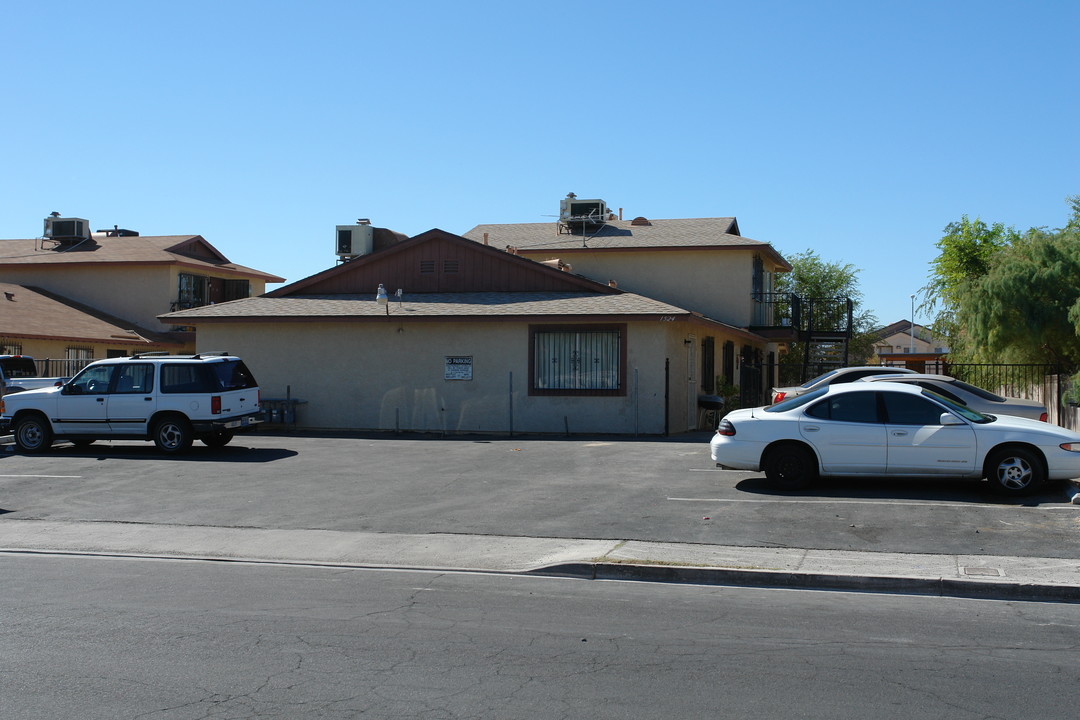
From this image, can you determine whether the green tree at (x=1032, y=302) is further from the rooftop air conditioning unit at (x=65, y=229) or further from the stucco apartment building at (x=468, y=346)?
the rooftop air conditioning unit at (x=65, y=229)

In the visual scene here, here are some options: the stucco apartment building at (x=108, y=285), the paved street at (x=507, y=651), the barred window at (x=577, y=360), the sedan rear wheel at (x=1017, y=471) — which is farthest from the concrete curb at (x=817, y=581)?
the stucco apartment building at (x=108, y=285)

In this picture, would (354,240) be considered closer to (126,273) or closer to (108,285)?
(126,273)

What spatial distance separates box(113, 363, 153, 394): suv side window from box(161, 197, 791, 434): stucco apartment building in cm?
562

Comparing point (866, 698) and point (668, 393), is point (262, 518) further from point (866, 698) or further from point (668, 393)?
point (668, 393)

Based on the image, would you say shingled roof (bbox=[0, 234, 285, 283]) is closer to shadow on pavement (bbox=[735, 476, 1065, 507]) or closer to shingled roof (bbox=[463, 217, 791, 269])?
shingled roof (bbox=[463, 217, 791, 269])

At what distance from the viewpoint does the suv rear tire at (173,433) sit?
18.8 m

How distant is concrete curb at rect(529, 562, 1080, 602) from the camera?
28.1ft

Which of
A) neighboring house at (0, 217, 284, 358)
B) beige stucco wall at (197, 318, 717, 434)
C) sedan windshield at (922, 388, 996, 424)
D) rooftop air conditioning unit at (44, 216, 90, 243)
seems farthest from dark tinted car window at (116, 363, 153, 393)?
rooftop air conditioning unit at (44, 216, 90, 243)

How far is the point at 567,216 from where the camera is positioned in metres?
33.3

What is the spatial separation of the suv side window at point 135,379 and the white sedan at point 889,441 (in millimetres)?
11368

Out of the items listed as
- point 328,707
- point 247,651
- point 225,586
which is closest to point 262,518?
point 225,586

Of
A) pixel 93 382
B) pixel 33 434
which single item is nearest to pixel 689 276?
pixel 93 382

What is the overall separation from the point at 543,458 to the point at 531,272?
8304 mm

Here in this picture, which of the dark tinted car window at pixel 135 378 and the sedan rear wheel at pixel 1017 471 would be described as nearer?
the sedan rear wheel at pixel 1017 471
